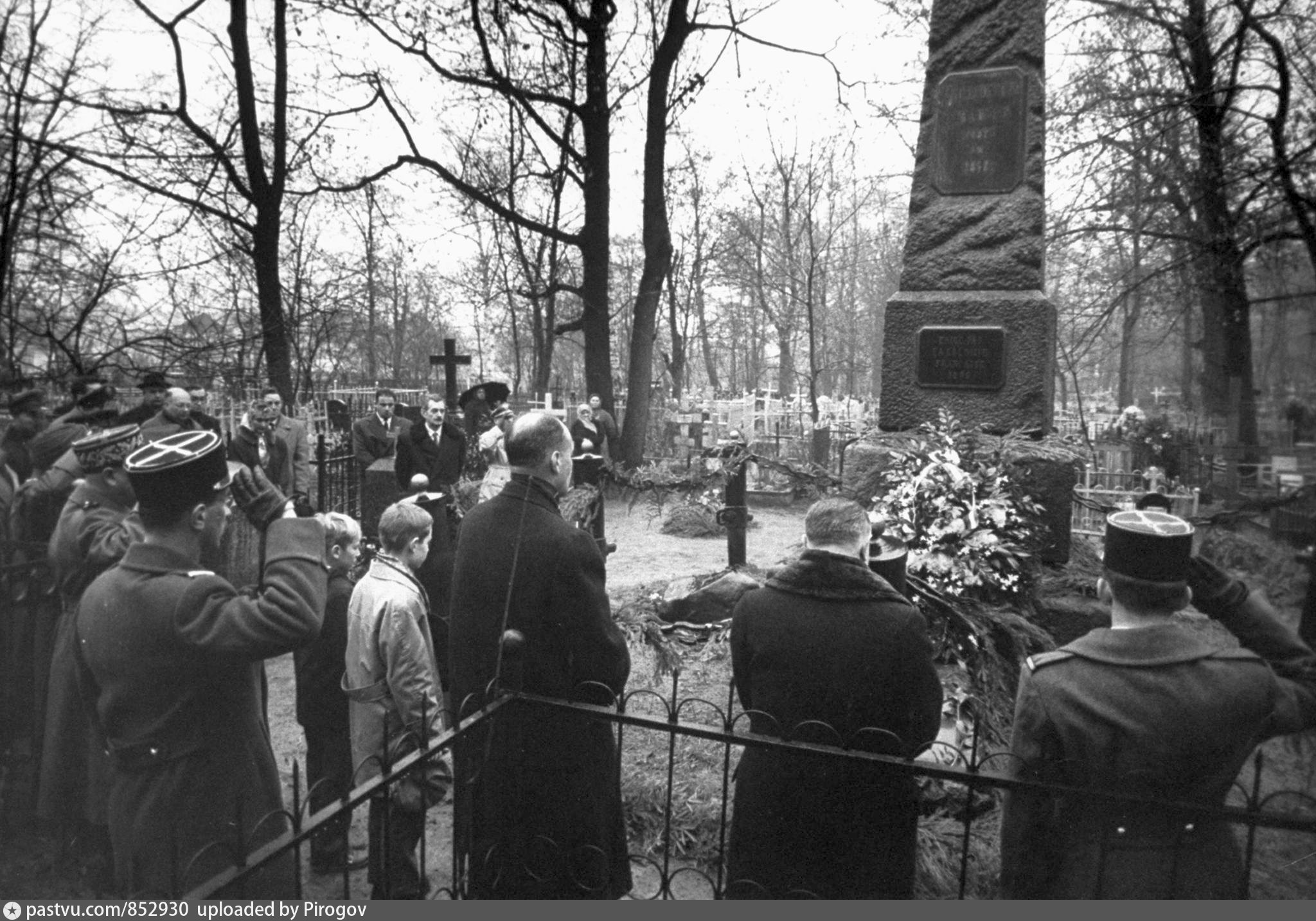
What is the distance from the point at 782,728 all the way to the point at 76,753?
234 centimetres

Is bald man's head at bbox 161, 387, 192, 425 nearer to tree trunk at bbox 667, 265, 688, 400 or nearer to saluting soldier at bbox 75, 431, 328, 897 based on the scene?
saluting soldier at bbox 75, 431, 328, 897

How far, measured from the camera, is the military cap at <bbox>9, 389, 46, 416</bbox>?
436 cm

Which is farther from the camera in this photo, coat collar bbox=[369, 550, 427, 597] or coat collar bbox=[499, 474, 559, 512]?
coat collar bbox=[369, 550, 427, 597]

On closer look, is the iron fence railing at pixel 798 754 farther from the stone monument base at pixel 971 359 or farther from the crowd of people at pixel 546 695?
the stone monument base at pixel 971 359

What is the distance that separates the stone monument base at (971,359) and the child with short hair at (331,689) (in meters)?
→ 3.36

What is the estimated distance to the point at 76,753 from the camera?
8.79 feet

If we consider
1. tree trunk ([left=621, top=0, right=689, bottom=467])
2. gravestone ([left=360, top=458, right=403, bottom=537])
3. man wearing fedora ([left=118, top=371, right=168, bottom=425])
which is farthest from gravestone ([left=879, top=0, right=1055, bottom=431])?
tree trunk ([left=621, top=0, right=689, bottom=467])

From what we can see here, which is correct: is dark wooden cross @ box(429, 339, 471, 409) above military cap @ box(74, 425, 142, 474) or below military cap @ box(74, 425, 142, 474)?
above

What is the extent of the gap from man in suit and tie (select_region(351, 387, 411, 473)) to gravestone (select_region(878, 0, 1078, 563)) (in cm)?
517

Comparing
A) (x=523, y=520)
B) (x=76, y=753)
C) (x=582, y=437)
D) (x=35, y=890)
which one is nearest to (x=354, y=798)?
(x=523, y=520)

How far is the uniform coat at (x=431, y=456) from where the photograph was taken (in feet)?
23.6

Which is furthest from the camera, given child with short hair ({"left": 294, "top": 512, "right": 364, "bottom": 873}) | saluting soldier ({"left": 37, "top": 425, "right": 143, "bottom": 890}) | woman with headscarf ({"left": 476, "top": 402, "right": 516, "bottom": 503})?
woman with headscarf ({"left": 476, "top": 402, "right": 516, "bottom": 503})
